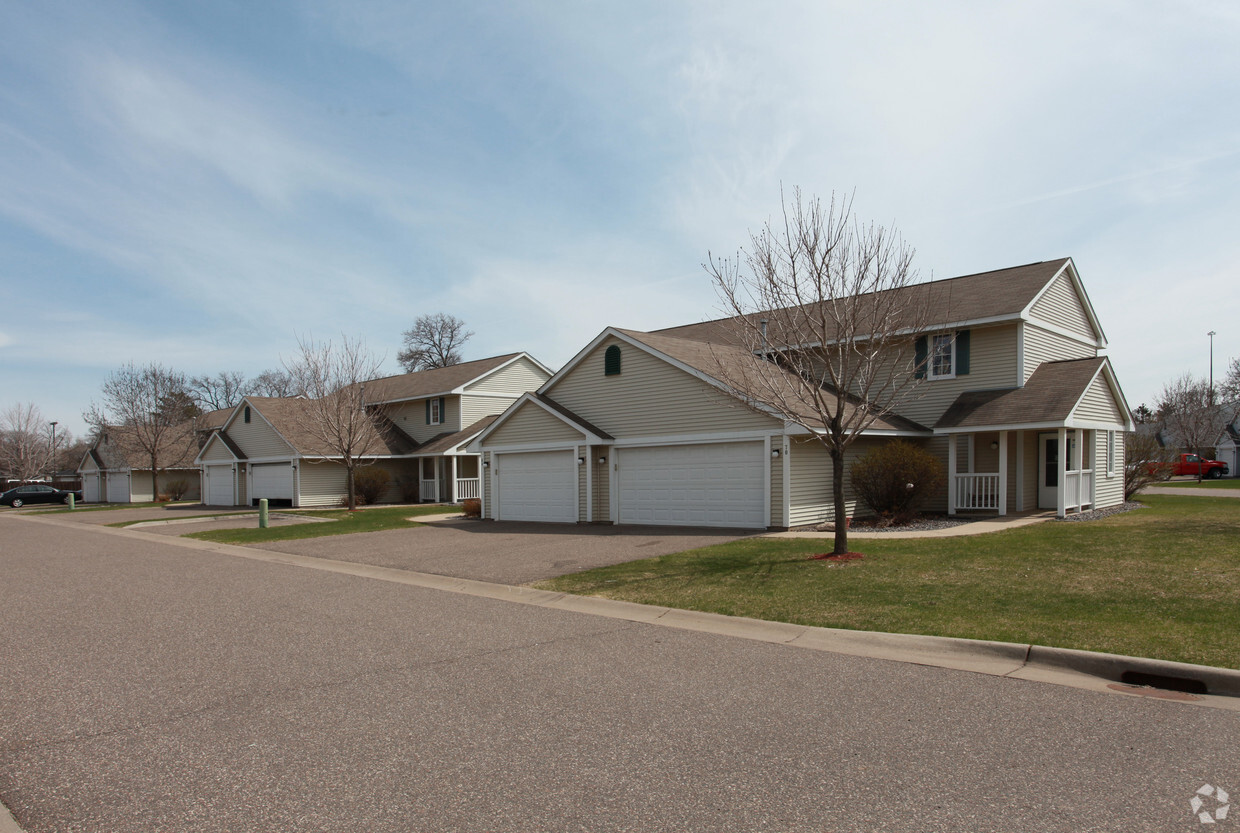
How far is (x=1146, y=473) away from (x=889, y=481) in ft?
41.1

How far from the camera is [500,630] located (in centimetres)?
891

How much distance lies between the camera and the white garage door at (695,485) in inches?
748

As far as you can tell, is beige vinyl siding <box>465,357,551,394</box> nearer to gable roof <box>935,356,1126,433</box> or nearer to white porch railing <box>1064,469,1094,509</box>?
gable roof <box>935,356,1126,433</box>

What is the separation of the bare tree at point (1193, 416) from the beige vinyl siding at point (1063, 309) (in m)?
30.9

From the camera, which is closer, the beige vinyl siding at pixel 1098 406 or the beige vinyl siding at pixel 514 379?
the beige vinyl siding at pixel 1098 406

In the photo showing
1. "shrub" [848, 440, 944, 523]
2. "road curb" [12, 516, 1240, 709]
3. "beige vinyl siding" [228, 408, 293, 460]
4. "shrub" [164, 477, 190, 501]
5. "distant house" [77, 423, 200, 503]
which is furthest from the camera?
"shrub" [164, 477, 190, 501]

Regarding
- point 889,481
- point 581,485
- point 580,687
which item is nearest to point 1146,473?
point 889,481

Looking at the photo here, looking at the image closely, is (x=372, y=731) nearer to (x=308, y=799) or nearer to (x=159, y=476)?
(x=308, y=799)

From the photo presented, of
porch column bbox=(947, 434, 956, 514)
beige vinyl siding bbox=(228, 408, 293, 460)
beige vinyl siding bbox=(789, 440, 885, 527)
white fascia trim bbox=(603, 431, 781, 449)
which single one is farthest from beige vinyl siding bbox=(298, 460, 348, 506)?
porch column bbox=(947, 434, 956, 514)

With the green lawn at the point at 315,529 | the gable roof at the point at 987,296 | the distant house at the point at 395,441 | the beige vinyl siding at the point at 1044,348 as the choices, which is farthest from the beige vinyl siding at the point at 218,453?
the beige vinyl siding at the point at 1044,348

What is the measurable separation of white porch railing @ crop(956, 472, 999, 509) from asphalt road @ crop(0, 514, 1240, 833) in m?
14.5

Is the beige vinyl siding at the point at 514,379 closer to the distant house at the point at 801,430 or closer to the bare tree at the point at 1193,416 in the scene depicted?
the distant house at the point at 801,430

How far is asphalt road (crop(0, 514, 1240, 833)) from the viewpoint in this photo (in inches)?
168

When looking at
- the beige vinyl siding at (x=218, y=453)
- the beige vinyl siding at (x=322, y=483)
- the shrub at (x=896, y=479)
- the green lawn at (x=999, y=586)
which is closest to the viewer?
the green lawn at (x=999, y=586)
